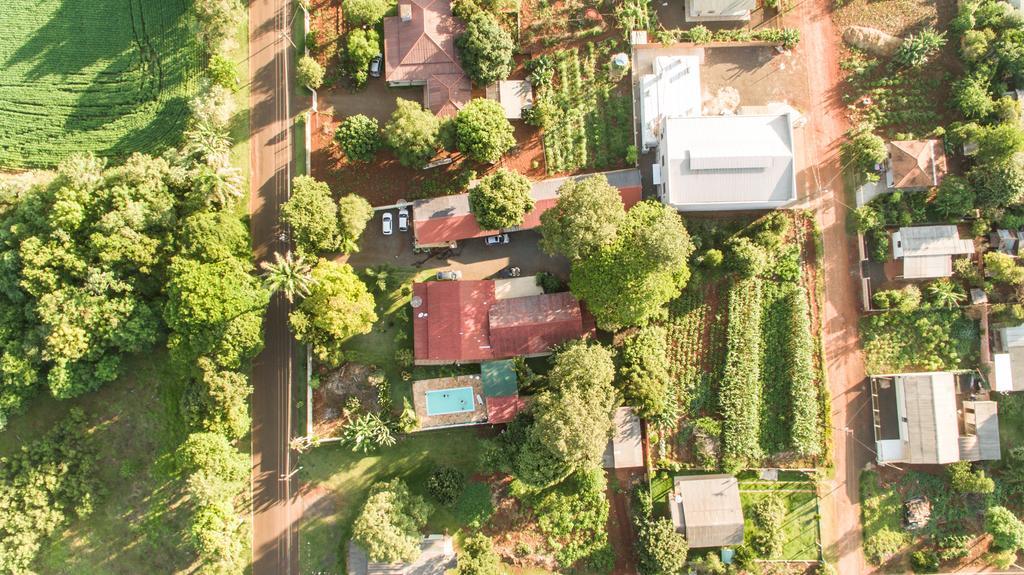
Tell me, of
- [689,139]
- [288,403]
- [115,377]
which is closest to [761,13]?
[689,139]

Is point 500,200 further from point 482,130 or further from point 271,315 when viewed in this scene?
point 271,315

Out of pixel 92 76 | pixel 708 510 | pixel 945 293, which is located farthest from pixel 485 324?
pixel 92 76

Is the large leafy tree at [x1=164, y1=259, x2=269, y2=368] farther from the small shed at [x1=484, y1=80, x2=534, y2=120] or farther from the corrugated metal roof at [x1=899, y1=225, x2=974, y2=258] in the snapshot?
the corrugated metal roof at [x1=899, y1=225, x2=974, y2=258]

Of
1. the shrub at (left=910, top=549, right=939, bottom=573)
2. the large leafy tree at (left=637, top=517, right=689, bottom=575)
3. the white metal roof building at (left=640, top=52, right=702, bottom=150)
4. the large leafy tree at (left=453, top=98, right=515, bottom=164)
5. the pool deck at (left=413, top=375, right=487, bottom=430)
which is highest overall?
the white metal roof building at (left=640, top=52, right=702, bottom=150)

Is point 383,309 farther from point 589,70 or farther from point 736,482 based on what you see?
point 736,482

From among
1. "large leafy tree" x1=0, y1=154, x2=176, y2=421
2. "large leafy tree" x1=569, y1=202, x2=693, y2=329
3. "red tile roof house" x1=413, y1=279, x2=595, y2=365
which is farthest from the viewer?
"red tile roof house" x1=413, y1=279, x2=595, y2=365

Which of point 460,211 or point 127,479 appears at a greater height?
point 460,211

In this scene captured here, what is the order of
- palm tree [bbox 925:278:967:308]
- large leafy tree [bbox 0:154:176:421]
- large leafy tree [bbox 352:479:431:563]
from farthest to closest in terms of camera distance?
1. palm tree [bbox 925:278:967:308]
2. large leafy tree [bbox 0:154:176:421]
3. large leafy tree [bbox 352:479:431:563]

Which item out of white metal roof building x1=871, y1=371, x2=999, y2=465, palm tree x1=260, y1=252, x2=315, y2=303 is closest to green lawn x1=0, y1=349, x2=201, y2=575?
palm tree x1=260, y1=252, x2=315, y2=303
